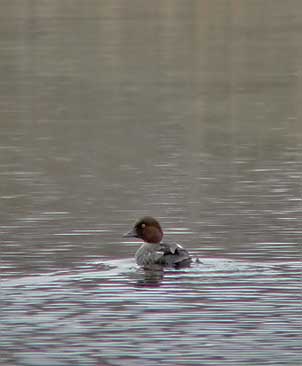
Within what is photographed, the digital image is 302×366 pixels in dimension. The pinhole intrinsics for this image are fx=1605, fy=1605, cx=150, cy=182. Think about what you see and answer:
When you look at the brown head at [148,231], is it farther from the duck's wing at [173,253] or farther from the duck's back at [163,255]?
the duck's wing at [173,253]

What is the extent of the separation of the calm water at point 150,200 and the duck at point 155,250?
14 cm

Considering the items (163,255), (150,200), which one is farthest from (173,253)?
(150,200)

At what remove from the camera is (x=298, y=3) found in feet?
197

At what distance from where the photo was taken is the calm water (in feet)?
40.2

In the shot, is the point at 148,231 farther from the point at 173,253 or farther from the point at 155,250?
the point at 173,253

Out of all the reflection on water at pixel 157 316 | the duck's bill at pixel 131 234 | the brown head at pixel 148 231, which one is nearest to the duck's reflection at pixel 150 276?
the reflection on water at pixel 157 316

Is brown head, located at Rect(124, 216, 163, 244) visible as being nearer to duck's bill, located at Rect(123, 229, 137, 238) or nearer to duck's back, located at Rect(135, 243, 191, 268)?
duck's bill, located at Rect(123, 229, 137, 238)

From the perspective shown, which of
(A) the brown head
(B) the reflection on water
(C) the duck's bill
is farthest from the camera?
(C) the duck's bill

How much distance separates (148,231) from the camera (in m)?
15.8

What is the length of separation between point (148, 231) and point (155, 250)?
481 mm

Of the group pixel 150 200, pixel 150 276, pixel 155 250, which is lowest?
pixel 150 200

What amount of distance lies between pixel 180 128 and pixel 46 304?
43.8 feet

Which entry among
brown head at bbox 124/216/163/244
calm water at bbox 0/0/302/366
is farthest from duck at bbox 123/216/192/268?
calm water at bbox 0/0/302/366

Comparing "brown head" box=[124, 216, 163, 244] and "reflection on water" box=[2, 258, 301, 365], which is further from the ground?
"brown head" box=[124, 216, 163, 244]
